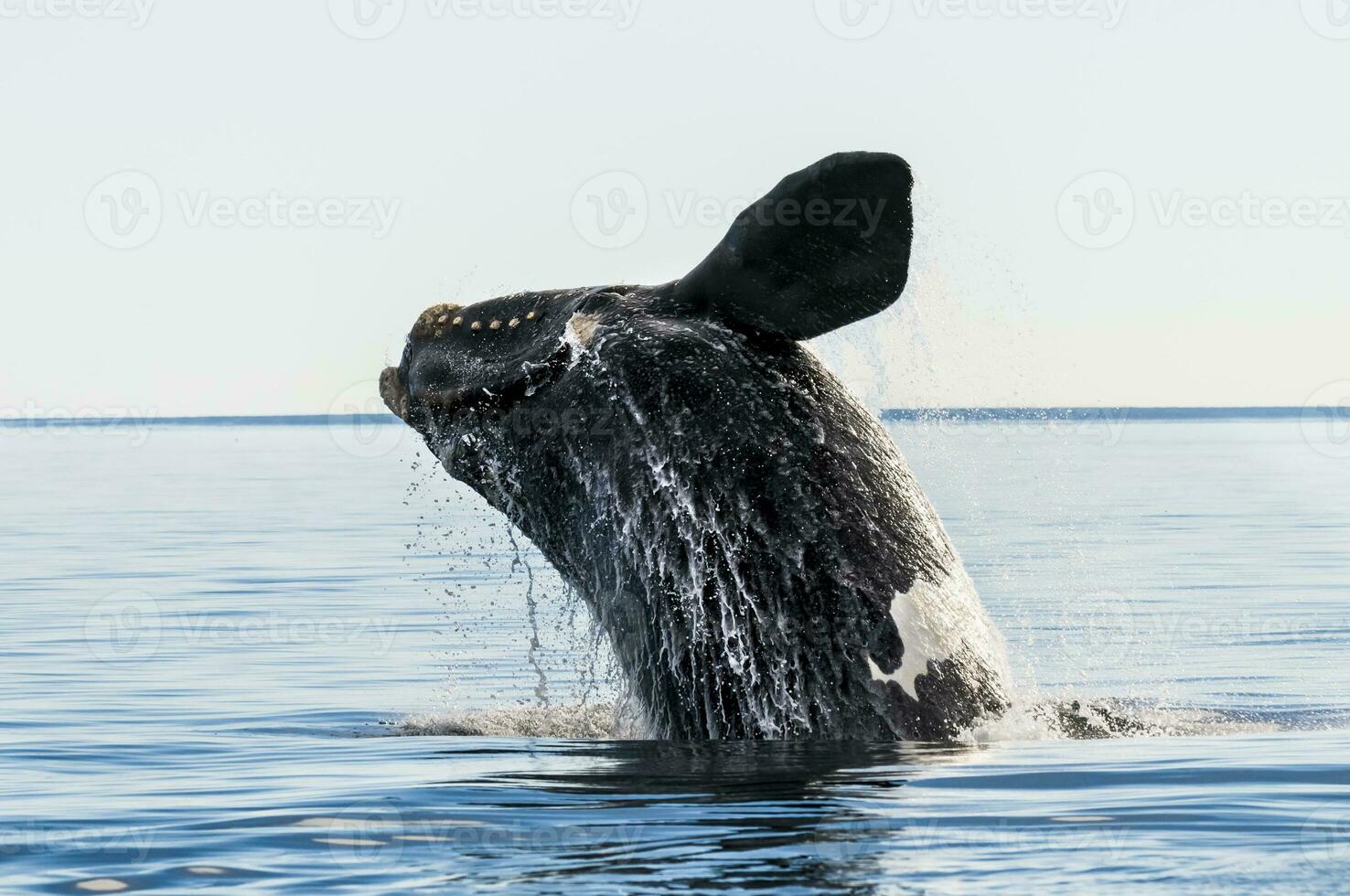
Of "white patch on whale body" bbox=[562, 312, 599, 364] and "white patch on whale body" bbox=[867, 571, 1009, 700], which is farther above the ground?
"white patch on whale body" bbox=[562, 312, 599, 364]

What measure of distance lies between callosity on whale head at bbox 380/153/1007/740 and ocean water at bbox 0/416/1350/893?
1.07 feet

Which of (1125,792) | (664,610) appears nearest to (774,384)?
(664,610)

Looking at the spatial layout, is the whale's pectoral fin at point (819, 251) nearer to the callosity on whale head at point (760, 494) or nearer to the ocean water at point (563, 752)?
the callosity on whale head at point (760, 494)

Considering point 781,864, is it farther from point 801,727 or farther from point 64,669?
point 64,669

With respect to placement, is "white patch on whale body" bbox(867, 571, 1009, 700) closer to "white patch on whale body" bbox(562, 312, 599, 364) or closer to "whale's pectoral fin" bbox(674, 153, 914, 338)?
"whale's pectoral fin" bbox(674, 153, 914, 338)

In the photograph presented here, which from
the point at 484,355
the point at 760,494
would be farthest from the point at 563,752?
the point at 484,355

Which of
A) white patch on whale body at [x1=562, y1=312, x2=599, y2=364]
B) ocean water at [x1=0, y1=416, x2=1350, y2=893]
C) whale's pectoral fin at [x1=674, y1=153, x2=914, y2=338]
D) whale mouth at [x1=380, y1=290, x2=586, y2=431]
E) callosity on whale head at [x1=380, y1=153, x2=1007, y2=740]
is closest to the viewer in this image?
ocean water at [x1=0, y1=416, x2=1350, y2=893]

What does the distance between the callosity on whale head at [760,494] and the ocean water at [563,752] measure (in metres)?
0.32

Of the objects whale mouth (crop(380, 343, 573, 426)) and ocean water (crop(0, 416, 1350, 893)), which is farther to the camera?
whale mouth (crop(380, 343, 573, 426))

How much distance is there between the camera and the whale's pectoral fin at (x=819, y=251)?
8.82 metres

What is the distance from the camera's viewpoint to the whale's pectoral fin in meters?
8.82

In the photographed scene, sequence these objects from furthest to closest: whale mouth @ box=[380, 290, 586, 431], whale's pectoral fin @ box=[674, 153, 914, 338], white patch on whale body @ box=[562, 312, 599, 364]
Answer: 1. whale mouth @ box=[380, 290, 586, 431]
2. white patch on whale body @ box=[562, 312, 599, 364]
3. whale's pectoral fin @ box=[674, 153, 914, 338]

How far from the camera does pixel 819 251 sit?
913 centimetres

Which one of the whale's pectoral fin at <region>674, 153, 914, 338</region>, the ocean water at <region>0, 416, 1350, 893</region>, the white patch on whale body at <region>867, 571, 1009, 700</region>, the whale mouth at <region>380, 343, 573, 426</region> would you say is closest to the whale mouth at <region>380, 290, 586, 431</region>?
the whale mouth at <region>380, 343, 573, 426</region>
